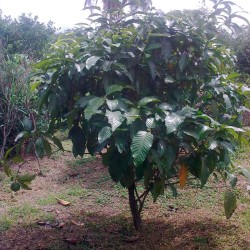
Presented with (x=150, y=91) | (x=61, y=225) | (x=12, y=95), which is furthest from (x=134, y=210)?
(x=12, y=95)

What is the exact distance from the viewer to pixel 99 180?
4.73m

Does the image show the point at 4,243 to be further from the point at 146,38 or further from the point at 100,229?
the point at 146,38

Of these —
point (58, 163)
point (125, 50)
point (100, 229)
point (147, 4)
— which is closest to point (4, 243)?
point (100, 229)

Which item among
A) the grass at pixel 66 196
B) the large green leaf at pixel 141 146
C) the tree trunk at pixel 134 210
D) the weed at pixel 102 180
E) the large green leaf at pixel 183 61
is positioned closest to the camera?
the large green leaf at pixel 141 146

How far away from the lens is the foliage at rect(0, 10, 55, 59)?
951 centimetres

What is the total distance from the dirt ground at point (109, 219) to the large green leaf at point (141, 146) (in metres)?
1.17

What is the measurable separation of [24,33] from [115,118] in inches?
332

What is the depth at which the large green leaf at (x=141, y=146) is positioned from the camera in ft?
6.54

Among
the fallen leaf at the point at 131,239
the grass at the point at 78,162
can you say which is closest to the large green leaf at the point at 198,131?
the fallen leaf at the point at 131,239

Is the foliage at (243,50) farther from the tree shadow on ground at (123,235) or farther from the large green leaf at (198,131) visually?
the large green leaf at (198,131)

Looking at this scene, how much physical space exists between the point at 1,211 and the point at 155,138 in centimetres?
218

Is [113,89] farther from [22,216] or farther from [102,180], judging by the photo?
[102,180]

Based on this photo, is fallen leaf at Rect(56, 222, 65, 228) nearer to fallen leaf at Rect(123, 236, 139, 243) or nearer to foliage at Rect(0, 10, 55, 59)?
fallen leaf at Rect(123, 236, 139, 243)

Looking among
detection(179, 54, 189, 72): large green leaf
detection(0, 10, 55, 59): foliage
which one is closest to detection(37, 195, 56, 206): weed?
detection(179, 54, 189, 72): large green leaf
